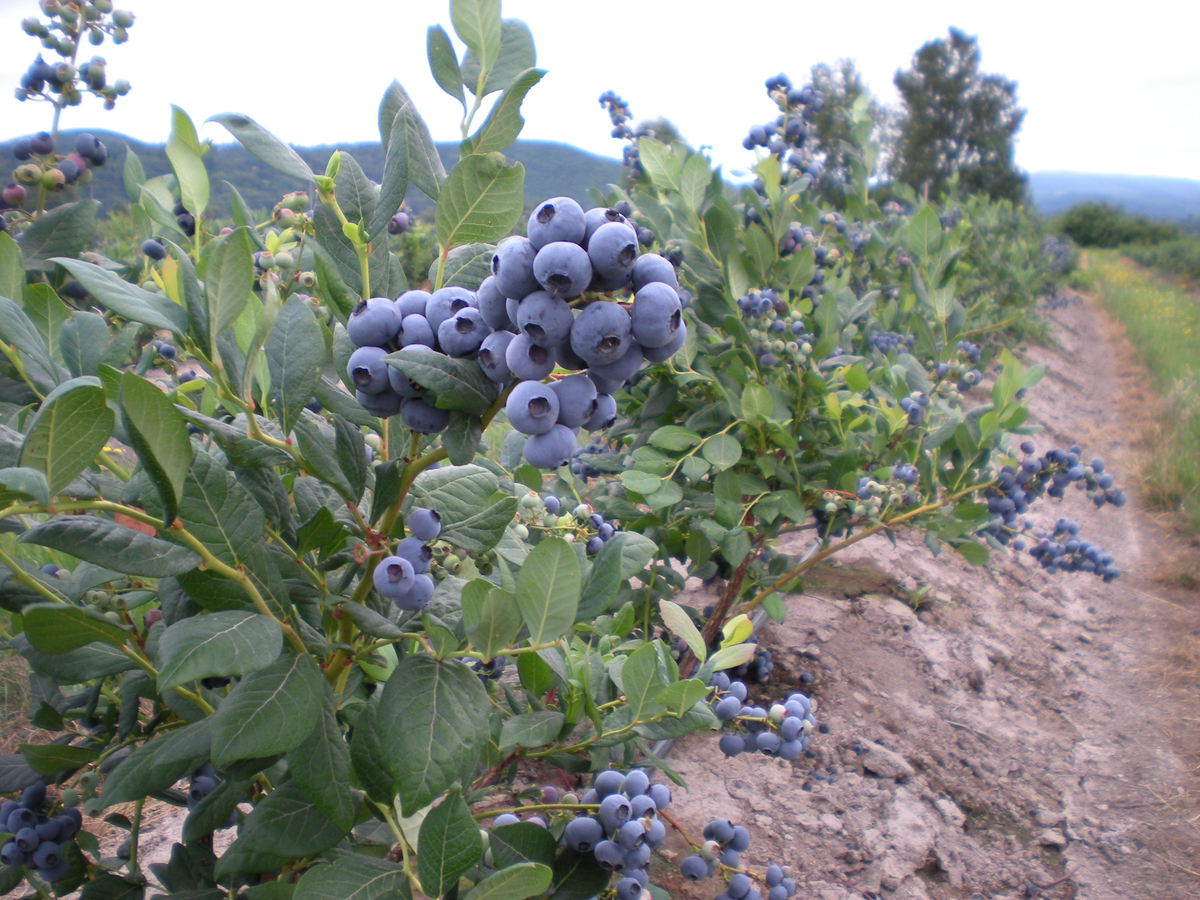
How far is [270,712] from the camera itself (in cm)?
61

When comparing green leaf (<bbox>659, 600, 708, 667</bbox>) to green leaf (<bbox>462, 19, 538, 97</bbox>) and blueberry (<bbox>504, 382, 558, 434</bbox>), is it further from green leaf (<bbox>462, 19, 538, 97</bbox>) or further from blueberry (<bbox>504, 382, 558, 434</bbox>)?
green leaf (<bbox>462, 19, 538, 97</bbox>)

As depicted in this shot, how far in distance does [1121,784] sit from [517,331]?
2.62m

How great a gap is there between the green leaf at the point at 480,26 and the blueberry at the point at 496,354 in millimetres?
313

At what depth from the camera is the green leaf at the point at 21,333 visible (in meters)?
0.63

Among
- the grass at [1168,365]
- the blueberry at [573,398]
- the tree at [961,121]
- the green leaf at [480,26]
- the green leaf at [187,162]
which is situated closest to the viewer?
the blueberry at [573,398]

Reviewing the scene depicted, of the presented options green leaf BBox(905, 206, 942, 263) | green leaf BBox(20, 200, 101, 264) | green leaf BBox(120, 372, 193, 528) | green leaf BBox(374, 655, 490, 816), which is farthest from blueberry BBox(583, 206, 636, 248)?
green leaf BBox(905, 206, 942, 263)

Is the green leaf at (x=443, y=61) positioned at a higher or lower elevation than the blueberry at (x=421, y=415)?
higher

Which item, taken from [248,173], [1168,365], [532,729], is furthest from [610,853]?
[1168,365]

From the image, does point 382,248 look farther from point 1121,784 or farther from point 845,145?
point 1121,784

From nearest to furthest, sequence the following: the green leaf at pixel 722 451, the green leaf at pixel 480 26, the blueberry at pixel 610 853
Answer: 1. the green leaf at pixel 480 26
2. the blueberry at pixel 610 853
3. the green leaf at pixel 722 451

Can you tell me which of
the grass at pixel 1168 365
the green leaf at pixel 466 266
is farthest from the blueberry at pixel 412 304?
the grass at pixel 1168 365

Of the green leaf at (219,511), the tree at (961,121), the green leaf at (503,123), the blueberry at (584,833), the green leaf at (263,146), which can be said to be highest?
the tree at (961,121)

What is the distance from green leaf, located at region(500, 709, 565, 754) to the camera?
2.84 ft

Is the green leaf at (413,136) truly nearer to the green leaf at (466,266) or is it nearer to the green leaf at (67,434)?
the green leaf at (466,266)
